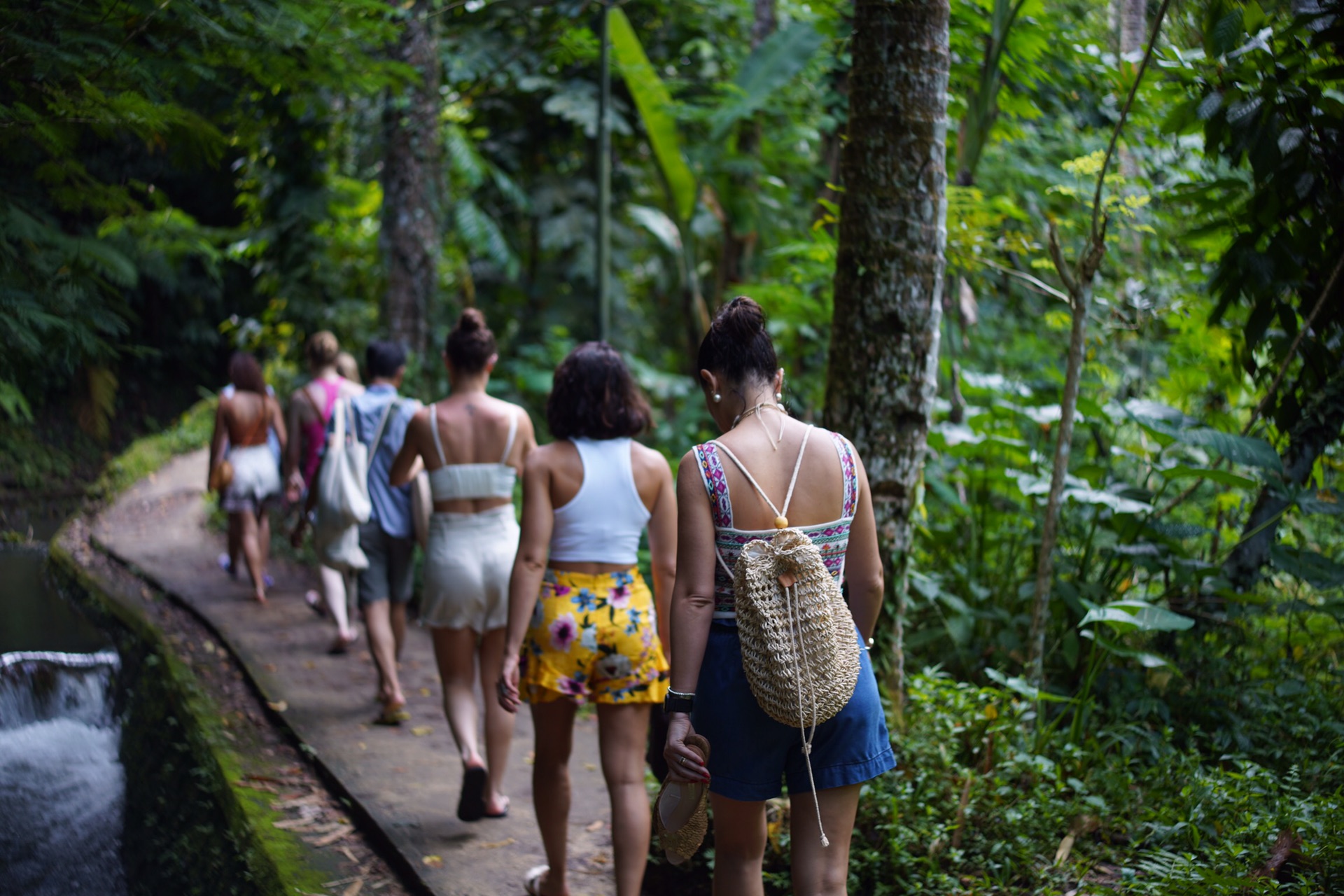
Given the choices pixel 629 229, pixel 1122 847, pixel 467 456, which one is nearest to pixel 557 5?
pixel 629 229

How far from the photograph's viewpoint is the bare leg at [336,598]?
21.5 ft

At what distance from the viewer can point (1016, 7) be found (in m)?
4.41

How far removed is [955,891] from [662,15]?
32.8 feet

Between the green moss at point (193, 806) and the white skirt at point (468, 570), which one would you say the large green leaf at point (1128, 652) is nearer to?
the white skirt at point (468, 570)

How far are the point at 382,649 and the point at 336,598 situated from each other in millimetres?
1410

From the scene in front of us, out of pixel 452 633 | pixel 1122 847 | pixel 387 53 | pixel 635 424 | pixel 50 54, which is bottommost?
pixel 1122 847

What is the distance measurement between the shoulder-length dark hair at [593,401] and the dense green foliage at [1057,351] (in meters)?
1.40

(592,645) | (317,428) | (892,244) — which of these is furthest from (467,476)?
(317,428)

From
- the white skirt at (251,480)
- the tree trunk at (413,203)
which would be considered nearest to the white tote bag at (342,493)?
the white skirt at (251,480)

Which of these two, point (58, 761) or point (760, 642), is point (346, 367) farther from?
point (760, 642)

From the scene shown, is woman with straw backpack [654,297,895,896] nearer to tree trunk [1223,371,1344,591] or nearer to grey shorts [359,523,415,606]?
tree trunk [1223,371,1344,591]

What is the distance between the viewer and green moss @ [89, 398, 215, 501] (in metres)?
13.9

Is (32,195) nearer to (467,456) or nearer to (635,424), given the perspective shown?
(467,456)

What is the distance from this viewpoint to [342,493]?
548cm
